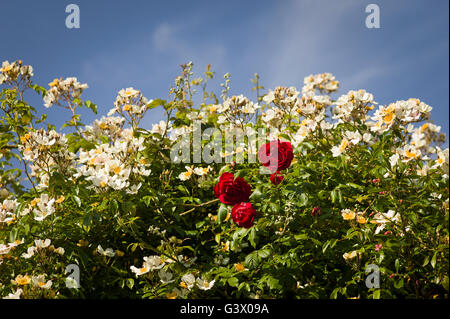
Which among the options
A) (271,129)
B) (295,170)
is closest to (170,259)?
(295,170)

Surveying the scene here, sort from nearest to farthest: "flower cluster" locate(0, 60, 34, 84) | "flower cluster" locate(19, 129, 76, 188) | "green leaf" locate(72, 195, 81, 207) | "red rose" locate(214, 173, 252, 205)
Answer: "red rose" locate(214, 173, 252, 205) < "green leaf" locate(72, 195, 81, 207) < "flower cluster" locate(19, 129, 76, 188) < "flower cluster" locate(0, 60, 34, 84)

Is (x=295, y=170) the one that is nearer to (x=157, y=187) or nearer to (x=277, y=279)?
(x=277, y=279)

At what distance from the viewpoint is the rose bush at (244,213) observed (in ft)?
6.62

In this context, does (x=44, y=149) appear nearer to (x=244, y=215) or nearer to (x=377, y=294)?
(x=244, y=215)

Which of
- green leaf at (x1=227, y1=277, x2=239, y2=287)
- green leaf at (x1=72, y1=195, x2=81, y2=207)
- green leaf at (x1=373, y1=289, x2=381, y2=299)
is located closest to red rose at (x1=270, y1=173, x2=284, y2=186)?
green leaf at (x1=227, y1=277, x2=239, y2=287)

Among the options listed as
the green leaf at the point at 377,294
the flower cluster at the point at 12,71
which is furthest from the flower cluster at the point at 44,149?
the green leaf at the point at 377,294

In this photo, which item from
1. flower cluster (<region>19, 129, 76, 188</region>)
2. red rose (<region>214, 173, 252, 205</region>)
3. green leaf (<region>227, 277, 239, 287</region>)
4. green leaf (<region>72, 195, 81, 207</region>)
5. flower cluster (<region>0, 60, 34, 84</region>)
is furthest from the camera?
flower cluster (<region>0, 60, 34, 84</region>)

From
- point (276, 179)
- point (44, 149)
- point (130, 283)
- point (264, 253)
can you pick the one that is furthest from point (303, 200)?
point (44, 149)

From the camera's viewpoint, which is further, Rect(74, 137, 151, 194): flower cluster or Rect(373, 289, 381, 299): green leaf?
Rect(74, 137, 151, 194): flower cluster

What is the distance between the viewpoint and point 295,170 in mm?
2232

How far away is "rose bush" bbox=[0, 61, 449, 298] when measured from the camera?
2018 millimetres

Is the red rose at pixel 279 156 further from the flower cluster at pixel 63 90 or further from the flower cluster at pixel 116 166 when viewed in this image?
the flower cluster at pixel 63 90

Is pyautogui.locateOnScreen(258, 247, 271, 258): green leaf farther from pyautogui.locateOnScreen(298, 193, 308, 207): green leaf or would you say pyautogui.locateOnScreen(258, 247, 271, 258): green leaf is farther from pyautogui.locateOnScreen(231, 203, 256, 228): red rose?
pyautogui.locateOnScreen(298, 193, 308, 207): green leaf
